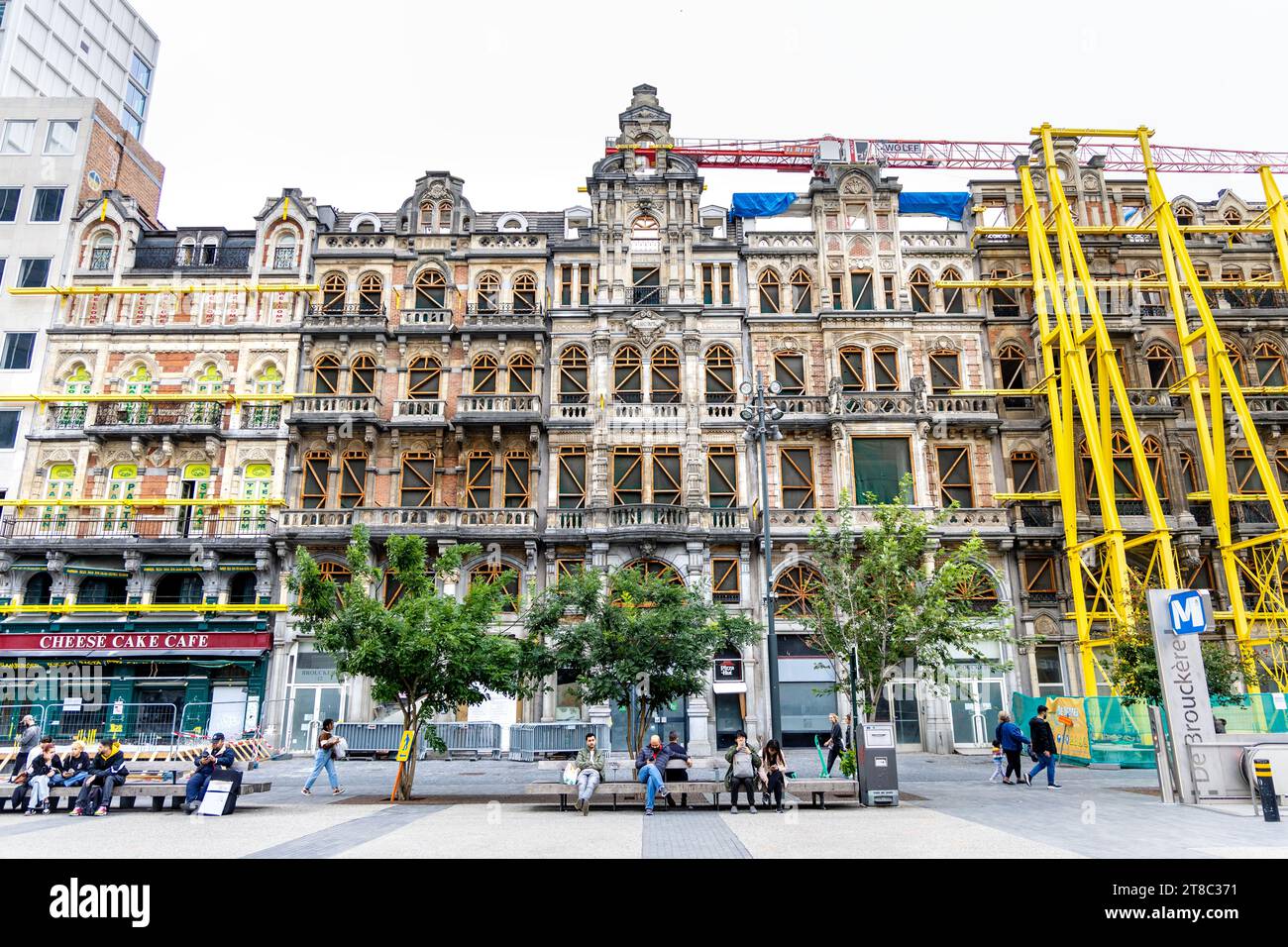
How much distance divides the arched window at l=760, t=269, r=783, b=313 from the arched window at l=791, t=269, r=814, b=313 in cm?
63

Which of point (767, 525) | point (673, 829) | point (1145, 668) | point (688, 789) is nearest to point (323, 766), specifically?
point (688, 789)

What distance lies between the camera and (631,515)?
101 ft

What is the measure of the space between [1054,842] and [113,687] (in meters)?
30.7

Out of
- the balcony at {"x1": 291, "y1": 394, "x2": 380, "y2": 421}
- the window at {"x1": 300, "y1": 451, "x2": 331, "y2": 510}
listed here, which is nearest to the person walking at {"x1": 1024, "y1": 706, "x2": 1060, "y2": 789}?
the balcony at {"x1": 291, "y1": 394, "x2": 380, "y2": 421}

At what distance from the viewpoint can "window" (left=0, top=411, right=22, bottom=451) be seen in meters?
32.8

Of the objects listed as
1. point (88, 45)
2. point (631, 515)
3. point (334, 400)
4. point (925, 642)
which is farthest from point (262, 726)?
point (88, 45)

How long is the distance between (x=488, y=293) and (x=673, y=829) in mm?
26452

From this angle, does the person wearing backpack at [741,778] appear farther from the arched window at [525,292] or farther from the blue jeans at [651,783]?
the arched window at [525,292]

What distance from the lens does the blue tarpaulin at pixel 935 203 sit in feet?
120

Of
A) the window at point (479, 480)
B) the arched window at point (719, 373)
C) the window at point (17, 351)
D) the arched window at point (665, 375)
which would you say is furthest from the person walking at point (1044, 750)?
the window at point (17, 351)

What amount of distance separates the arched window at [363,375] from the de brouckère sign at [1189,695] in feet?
92.0

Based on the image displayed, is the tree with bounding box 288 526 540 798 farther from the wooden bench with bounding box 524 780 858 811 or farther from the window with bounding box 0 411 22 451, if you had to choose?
the window with bounding box 0 411 22 451
